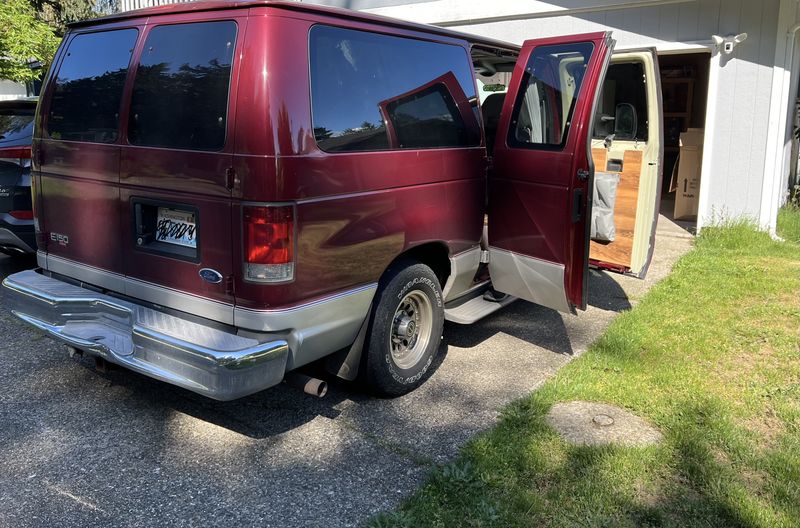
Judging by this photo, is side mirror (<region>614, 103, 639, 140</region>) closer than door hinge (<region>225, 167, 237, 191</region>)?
No

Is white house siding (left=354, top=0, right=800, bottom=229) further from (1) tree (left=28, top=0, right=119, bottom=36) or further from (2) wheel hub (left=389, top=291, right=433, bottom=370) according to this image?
(1) tree (left=28, top=0, right=119, bottom=36)

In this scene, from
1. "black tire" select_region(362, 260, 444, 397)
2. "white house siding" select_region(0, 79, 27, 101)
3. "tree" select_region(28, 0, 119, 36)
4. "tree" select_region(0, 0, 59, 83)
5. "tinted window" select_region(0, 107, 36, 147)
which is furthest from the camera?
"white house siding" select_region(0, 79, 27, 101)

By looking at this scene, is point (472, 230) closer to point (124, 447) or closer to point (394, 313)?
point (394, 313)

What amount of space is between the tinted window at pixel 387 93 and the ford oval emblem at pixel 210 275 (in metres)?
0.84

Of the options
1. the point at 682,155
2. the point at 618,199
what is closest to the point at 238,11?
the point at 618,199

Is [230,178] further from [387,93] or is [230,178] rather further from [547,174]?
[547,174]

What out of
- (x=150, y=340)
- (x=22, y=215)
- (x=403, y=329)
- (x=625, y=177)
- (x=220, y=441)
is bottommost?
(x=220, y=441)

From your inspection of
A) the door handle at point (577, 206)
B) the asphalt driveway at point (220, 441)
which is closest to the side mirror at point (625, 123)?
the door handle at point (577, 206)

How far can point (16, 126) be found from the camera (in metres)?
6.24

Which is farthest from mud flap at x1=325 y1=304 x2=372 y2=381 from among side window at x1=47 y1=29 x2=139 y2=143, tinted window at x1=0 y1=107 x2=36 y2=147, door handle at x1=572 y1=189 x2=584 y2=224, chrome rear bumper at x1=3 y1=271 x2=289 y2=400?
tinted window at x1=0 y1=107 x2=36 y2=147

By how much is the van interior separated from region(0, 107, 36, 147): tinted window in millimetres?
4136

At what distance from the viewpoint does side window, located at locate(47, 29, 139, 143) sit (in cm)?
382

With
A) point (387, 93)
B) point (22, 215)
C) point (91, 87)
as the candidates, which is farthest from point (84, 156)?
point (22, 215)

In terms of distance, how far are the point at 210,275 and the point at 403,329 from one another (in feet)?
4.35
